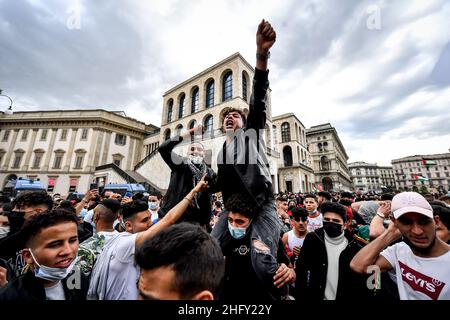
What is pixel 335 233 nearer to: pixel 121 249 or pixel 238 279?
pixel 238 279

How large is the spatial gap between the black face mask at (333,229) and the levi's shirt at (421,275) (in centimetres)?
69

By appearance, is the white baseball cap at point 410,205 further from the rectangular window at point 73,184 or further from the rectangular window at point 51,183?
the rectangular window at point 51,183

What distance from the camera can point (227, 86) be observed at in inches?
981

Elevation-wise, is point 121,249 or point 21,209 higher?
point 21,209

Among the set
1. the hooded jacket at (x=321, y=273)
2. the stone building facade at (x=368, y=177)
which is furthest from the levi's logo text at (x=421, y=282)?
the stone building facade at (x=368, y=177)

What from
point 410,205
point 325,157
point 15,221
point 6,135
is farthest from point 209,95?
point 6,135

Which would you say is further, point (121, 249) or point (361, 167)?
point (361, 167)

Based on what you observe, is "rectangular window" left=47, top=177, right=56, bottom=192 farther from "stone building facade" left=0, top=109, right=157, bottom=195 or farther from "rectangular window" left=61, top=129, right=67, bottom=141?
"rectangular window" left=61, top=129, right=67, bottom=141

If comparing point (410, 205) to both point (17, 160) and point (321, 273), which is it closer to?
point (321, 273)

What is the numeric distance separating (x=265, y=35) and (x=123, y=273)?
238 cm

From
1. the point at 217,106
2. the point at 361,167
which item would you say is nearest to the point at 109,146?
the point at 217,106

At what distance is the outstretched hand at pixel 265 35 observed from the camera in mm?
1789

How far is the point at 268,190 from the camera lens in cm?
203
